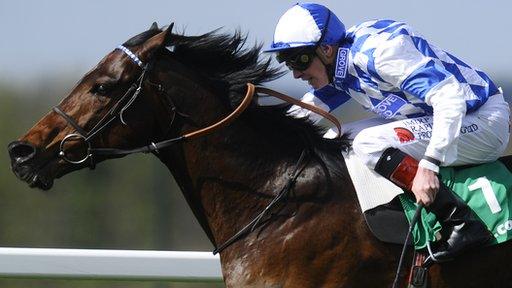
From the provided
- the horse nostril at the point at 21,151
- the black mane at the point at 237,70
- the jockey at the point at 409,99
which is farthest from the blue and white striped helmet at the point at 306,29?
the horse nostril at the point at 21,151

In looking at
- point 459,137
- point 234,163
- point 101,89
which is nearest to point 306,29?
point 234,163

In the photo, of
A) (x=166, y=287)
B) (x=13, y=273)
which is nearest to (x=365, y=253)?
(x=13, y=273)

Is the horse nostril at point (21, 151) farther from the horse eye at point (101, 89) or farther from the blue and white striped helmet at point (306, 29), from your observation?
the blue and white striped helmet at point (306, 29)

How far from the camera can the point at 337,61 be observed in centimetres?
469

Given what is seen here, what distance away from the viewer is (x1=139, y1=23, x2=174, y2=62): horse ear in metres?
4.71

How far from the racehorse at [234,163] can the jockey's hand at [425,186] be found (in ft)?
0.90

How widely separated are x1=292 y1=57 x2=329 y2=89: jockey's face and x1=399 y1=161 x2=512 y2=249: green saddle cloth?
0.61 metres

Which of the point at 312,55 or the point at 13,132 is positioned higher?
the point at 312,55

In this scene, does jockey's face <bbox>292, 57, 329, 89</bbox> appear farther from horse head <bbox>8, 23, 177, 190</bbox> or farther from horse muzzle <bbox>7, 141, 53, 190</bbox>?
horse muzzle <bbox>7, 141, 53, 190</bbox>

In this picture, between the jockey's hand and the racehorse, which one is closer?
the jockey's hand

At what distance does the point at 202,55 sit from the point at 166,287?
12.2 feet

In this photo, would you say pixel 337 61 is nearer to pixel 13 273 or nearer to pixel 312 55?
pixel 312 55

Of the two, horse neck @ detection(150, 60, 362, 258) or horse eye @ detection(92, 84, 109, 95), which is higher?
horse eye @ detection(92, 84, 109, 95)

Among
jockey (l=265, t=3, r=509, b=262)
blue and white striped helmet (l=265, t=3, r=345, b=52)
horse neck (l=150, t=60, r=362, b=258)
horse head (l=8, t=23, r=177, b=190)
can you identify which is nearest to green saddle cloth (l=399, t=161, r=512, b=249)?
jockey (l=265, t=3, r=509, b=262)
